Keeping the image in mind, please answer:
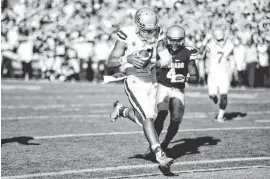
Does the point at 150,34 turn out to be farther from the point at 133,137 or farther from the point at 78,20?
the point at 78,20

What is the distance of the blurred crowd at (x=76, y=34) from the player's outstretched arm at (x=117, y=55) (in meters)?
13.8

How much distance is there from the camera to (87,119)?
12.1 m

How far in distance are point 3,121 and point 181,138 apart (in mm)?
3806

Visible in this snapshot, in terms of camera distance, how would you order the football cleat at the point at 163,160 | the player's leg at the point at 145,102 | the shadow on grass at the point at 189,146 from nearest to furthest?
the football cleat at the point at 163,160 → the player's leg at the point at 145,102 → the shadow on grass at the point at 189,146

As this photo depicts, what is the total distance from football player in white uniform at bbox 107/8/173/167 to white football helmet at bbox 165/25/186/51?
55 centimetres

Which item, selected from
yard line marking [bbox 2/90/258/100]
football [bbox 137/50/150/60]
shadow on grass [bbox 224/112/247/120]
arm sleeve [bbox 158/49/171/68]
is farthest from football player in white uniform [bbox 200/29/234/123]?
football [bbox 137/50/150/60]

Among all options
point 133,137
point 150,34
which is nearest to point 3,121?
point 133,137

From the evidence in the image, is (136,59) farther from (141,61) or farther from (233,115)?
(233,115)

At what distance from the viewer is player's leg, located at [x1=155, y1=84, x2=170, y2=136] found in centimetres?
A: 768

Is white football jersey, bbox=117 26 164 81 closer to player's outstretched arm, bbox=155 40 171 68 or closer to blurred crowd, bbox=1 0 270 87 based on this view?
player's outstretched arm, bbox=155 40 171 68

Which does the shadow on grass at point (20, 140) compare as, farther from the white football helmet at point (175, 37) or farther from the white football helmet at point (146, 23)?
the white football helmet at point (146, 23)

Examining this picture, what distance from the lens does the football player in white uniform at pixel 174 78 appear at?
7.65 m

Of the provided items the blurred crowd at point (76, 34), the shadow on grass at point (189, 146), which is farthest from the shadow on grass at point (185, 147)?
the blurred crowd at point (76, 34)

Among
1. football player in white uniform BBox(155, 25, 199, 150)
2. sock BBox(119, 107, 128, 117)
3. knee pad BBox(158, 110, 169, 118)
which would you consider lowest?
knee pad BBox(158, 110, 169, 118)
